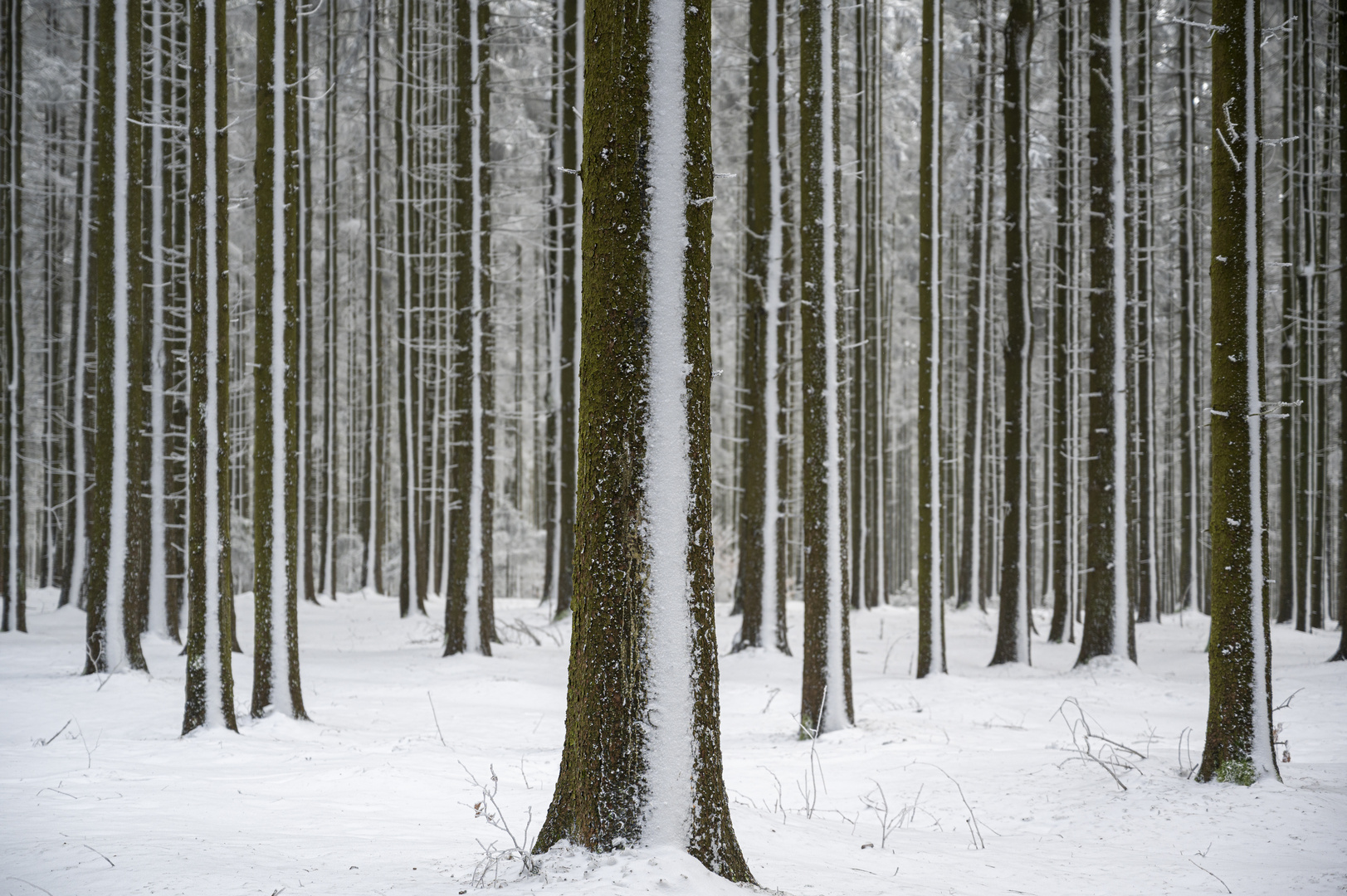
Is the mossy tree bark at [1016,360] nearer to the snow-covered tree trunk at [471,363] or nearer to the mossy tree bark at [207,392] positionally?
the snow-covered tree trunk at [471,363]

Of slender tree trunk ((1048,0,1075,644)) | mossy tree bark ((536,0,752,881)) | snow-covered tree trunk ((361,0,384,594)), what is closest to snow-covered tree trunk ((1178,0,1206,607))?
slender tree trunk ((1048,0,1075,644))

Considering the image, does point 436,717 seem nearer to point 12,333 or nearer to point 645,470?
point 645,470

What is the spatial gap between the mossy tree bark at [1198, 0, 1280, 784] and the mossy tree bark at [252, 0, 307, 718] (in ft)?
26.1

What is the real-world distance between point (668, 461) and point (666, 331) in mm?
558

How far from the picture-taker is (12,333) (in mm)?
14398

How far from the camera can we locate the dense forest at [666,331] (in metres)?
3.81

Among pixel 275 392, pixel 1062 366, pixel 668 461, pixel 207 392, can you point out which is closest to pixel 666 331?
pixel 668 461

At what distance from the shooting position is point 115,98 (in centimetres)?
1092

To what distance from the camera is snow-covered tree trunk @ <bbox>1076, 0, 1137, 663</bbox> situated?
39.0ft

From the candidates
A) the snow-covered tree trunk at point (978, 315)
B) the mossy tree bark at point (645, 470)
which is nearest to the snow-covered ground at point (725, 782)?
the mossy tree bark at point (645, 470)

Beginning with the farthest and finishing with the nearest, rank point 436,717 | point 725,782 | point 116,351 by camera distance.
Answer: point 116,351, point 436,717, point 725,782

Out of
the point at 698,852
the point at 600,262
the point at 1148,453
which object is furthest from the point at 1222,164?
the point at 1148,453

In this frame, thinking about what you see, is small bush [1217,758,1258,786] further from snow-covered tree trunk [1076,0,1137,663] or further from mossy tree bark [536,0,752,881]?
snow-covered tree trunk [1076,0,1137,663]

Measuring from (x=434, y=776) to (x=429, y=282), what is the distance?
1882 centimetres
